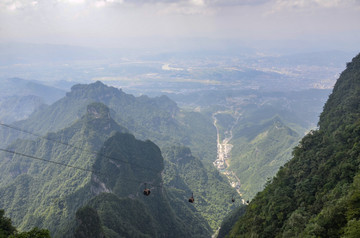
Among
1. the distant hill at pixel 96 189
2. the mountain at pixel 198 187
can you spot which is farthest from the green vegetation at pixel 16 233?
the mountain at pixel 198 187

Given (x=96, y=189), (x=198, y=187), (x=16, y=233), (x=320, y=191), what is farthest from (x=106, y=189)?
(x=320, y=191)

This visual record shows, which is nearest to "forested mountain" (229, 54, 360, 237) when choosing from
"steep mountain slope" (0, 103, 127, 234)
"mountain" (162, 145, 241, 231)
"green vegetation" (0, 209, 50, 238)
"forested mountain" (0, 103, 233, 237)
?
"green vegetation" (0, 209, 50, 238)

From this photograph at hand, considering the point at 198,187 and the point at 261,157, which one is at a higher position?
the point at 261,157

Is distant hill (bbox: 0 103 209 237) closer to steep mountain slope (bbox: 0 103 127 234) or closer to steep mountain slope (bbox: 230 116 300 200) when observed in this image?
steep mountain slope (bbox: 0 103 127 234)

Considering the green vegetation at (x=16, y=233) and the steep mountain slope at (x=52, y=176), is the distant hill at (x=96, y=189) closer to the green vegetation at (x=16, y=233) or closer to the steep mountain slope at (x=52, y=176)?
the steep mountain slope at (x=52, y=176)

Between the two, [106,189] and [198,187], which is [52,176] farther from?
[198,187]

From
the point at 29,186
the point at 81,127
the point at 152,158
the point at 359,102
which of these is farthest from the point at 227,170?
the point at 359,102
